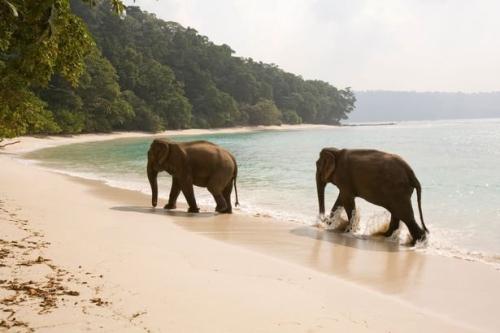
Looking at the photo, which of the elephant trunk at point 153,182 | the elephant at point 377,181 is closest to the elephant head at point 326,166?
the elephant at point 377,181

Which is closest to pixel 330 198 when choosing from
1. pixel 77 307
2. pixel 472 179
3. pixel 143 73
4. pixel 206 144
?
pixel 206 144

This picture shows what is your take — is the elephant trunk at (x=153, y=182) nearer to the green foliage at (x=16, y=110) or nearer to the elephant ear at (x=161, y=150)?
the elephant ear at (x=161, y=150)

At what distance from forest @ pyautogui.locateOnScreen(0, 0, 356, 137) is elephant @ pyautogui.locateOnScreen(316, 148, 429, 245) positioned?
5.28 metres

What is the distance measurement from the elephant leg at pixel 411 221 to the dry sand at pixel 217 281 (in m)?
0.67

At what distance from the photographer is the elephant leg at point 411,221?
8.75 metres

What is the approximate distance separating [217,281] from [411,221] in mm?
4998

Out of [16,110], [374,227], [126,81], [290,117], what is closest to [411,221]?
[374,227]

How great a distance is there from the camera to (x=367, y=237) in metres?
9.24

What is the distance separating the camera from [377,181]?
9.10 m

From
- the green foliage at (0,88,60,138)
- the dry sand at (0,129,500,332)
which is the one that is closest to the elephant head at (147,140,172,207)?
the dry sand at (0,129,500,332)

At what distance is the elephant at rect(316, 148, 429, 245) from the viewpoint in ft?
29.3

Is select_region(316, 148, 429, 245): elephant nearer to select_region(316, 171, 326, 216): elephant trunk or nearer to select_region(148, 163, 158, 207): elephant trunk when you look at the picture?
select_region(316, 171, 326, 216): elephant trunk

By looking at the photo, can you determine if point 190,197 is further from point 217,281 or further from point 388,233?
point 217,281

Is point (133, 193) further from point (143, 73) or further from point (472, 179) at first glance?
point (143, 73)
